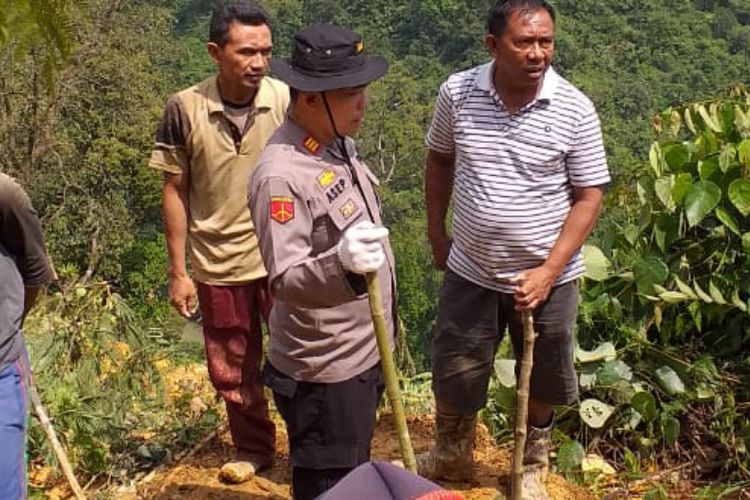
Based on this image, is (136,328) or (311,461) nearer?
(311,461)

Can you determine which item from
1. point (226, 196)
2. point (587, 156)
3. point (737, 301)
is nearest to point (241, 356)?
point (226, 196)

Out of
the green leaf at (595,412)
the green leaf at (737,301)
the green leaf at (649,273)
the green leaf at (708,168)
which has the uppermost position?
the green leaf at (708,168)

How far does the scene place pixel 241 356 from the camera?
3.47 m

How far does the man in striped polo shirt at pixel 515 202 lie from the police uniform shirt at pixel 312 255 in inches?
16.1

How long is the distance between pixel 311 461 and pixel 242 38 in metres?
1.35

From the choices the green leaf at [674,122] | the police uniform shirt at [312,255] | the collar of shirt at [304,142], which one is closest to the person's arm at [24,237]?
the police uniform shirt at [312,255]

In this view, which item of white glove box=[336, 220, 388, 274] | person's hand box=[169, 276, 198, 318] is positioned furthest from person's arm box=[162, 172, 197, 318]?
white glove box=[336, 220, 388, 274]

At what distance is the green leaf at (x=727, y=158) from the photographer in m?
3.68

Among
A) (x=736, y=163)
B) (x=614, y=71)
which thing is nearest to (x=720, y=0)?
(x=614, y=71)

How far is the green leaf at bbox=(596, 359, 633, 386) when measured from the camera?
147 inches

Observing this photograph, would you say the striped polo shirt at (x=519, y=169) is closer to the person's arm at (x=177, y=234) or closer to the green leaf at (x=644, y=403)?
the green leaf at (x=644, y=403)

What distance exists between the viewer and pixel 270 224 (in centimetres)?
236

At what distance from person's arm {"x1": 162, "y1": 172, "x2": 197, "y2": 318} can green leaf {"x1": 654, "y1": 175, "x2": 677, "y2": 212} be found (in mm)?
1677

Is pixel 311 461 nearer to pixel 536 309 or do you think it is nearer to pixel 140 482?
pixel 536 309
